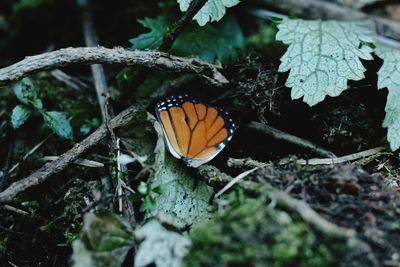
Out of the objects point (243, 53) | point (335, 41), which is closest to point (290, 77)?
point (335, 41)

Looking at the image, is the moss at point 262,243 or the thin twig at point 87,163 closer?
the moss at point 262,243

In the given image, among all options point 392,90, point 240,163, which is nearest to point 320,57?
point 392,90

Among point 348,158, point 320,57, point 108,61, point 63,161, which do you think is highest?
point 108,61

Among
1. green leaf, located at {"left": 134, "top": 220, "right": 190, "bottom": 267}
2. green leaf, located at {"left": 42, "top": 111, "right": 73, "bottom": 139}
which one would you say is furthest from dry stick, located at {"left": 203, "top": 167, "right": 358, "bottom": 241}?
green leaf, located at {"left": 42, "top": 111, "right": 73, "bottom": 139}

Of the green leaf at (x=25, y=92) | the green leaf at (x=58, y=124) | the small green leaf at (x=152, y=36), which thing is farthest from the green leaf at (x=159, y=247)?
the small green leaf at (x=152, y=36)

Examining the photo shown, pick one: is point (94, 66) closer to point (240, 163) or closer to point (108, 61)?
point (108, 61)

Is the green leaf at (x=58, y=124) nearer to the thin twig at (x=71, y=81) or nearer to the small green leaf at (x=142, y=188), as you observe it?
the thin twig at (x=71, y=81)
